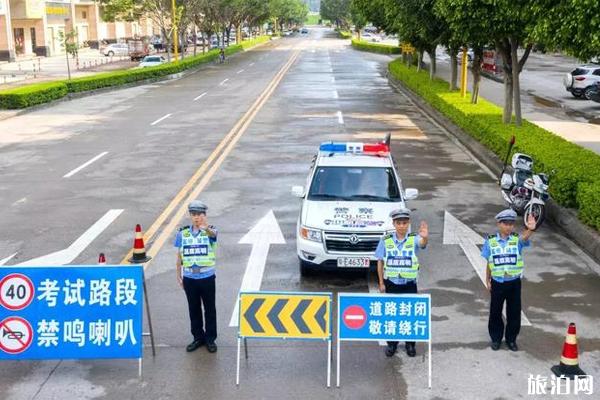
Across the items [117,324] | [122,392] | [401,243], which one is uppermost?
[401,243]

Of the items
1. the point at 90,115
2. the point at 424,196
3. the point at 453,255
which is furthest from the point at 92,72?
the point at 453,255

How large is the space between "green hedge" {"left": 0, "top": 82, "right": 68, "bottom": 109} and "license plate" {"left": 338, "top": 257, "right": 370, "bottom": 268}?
2605cm

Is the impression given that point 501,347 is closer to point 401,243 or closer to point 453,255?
point 401,243

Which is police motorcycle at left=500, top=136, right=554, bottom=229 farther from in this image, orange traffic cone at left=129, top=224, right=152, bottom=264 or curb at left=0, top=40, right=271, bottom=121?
curb at left=0, top=40, right=271, bottom=121

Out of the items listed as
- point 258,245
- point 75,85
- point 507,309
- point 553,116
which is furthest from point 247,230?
point 75,85

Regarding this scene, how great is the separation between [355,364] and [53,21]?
7862cm

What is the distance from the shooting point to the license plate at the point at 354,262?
10.4 metres

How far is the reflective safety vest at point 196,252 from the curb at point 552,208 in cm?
664

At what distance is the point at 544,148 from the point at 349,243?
8201mm

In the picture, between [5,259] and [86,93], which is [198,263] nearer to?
[5,259]

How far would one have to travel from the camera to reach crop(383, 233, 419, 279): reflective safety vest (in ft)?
27.1

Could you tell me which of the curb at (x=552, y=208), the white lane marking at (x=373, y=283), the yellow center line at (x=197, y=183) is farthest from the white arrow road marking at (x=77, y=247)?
the curb at (x=552, y=208)

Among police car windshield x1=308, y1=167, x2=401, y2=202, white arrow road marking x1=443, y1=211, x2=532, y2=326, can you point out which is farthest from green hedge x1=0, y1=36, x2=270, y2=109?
police car windshield x1=308, y1=167, x2=401, y2=202

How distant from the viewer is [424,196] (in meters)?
16.2
